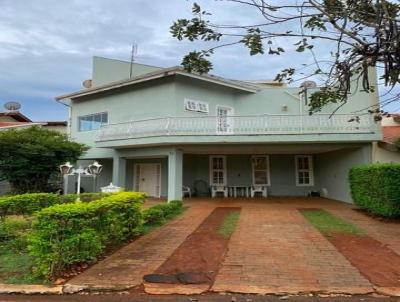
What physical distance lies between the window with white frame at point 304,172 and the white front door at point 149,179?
716cm

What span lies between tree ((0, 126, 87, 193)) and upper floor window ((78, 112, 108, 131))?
2.54 metres

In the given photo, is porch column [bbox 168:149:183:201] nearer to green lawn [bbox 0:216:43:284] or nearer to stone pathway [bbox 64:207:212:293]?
stone pathway [bbox 64:207:212:293]

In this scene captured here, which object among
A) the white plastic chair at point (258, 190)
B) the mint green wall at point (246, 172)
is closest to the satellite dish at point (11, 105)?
the mint green wall at point (246, 172)

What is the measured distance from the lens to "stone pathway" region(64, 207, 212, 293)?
18.3 feet

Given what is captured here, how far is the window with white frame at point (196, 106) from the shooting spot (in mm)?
17884

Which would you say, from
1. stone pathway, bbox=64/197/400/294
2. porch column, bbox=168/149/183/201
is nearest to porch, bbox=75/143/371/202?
porch column, bbox=168/149/183/201

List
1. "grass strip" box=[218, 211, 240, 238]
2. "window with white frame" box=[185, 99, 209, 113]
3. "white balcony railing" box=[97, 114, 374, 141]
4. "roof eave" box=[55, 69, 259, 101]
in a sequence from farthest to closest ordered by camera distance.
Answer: "window with white frame" box=[185, 99, 209, 113] < "roof eave" box=[55, 69, 259, 101] < "white balcony railing" box=[97, 114, 374, 141] < "grass strip" box=[218, 211, 240, 238]

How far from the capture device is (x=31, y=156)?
1736 cm

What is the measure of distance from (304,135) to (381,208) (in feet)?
14.5

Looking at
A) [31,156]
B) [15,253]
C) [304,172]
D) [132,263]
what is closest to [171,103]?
[31,156]

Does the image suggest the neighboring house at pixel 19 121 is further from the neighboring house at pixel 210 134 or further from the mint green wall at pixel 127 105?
the neighboring house at pixel 210 134

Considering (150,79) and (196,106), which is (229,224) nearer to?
(196,106)

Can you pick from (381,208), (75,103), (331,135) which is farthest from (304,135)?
(75,103)

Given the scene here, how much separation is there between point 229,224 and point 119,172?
934 cm
